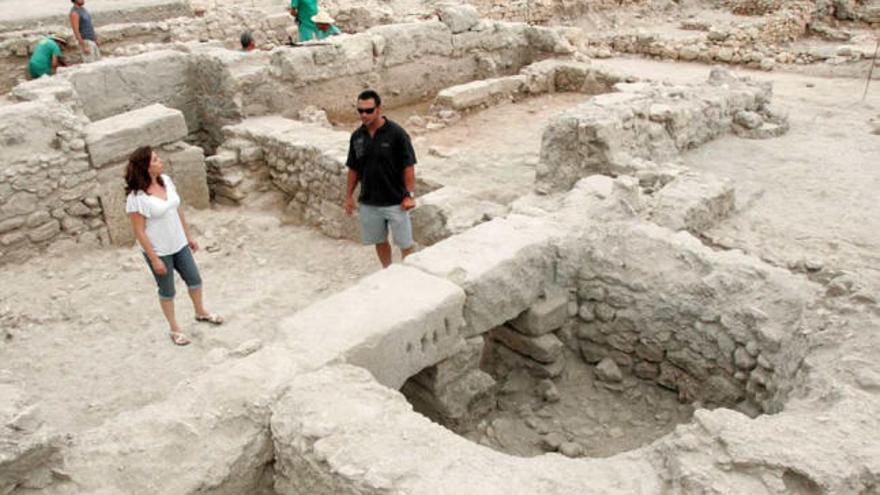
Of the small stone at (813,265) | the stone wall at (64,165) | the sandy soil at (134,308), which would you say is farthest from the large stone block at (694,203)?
the stone wall at (64,165)

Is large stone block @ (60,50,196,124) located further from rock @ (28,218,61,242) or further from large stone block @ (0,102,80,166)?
rock @ (28,218,61,242)

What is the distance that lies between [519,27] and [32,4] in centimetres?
998

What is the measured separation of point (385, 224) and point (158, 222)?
1847 millimetres

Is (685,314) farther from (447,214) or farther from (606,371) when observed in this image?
(447,214)

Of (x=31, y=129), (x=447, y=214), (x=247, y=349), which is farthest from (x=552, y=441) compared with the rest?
(x=31, y=129)

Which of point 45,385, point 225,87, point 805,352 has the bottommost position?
point 45,385

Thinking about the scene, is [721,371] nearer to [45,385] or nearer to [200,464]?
[200,464]

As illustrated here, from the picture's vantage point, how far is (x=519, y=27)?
1235cm

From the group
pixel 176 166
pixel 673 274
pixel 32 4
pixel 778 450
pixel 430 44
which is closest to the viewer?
pixel 778 450

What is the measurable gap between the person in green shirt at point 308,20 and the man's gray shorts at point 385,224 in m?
5.72

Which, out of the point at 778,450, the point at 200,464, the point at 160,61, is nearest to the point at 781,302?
the point at 778,450

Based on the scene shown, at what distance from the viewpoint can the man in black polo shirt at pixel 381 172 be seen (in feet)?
18.2

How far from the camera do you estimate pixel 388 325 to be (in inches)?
149

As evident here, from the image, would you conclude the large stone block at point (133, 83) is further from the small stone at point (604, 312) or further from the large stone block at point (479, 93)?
the small stone at point (604, 312)
